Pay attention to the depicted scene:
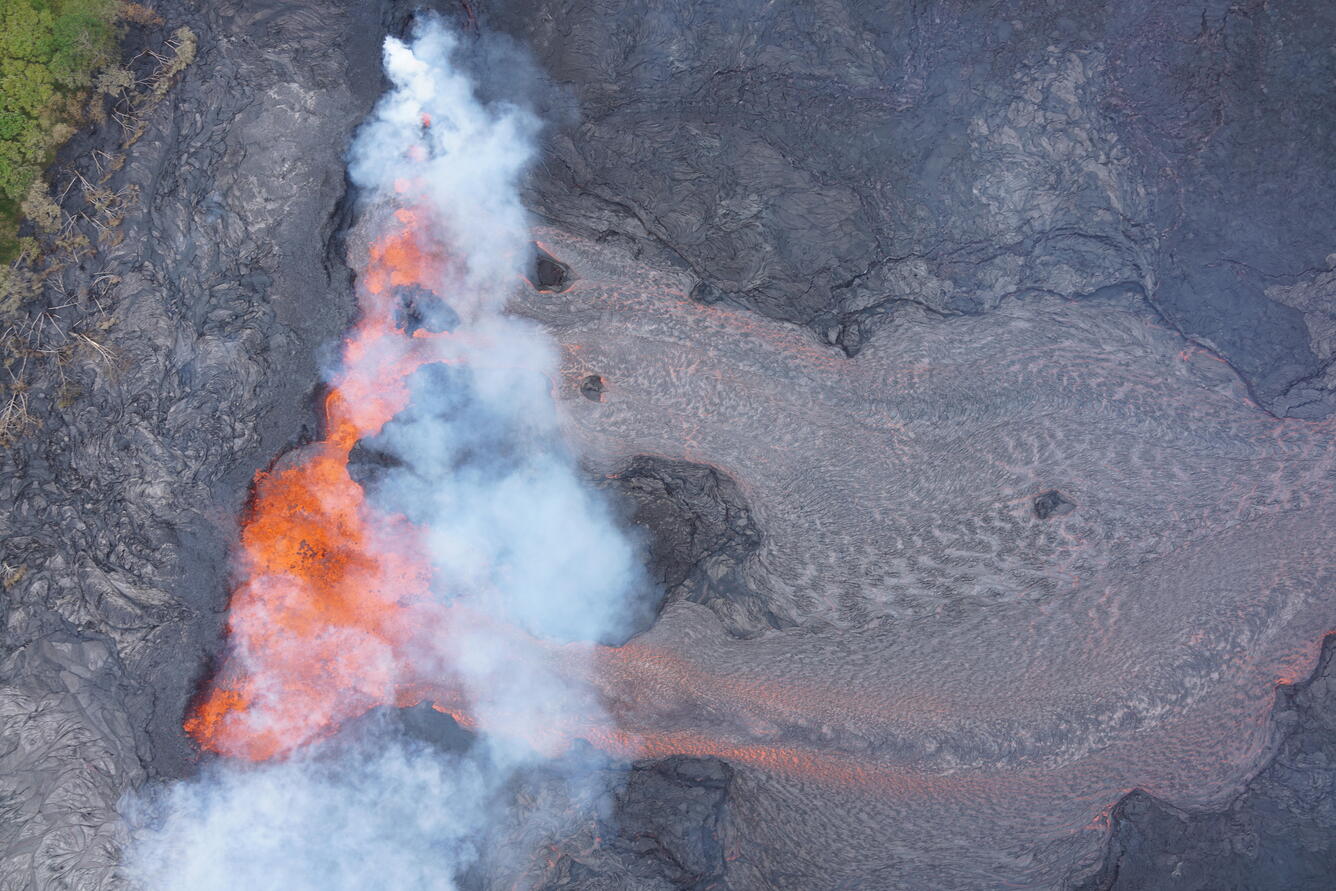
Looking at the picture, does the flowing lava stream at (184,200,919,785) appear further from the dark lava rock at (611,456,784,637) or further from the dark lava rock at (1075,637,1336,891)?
the dark lava rock at (1075,637,1336,891)

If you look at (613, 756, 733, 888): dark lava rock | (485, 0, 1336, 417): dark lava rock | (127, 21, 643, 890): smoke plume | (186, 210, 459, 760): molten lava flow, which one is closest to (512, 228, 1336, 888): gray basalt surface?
(613, 756, 733, 888): dark lava rock

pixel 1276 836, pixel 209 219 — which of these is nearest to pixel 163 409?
pixel 209 219

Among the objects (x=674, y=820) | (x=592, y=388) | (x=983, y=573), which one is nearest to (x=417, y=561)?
(x=592, y=388)

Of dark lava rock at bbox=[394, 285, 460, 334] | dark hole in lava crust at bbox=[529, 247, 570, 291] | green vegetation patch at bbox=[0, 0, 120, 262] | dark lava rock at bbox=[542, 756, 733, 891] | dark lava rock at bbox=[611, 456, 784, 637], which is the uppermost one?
green vegetation patch at bbox=[0, 0, 120, 262]

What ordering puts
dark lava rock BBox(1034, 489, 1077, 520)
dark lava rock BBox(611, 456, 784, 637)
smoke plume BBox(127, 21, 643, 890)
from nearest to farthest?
1. dark lava rock BBox(1034, 489, 1077, 520)
2. dark lava rock BBox(611, 456, 784, 637)
3. smoke plume BBox(127, 21, 643, 890)

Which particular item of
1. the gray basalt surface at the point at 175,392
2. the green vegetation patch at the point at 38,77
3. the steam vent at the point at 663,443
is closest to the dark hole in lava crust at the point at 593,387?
the steam vent at the point at 663,443

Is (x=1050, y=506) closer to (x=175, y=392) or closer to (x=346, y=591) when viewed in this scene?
(x=346, y=591)

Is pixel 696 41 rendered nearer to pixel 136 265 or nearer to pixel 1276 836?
pixel 136 265
